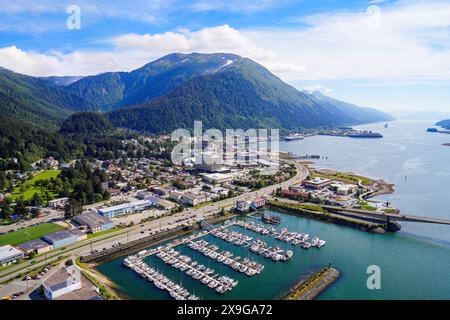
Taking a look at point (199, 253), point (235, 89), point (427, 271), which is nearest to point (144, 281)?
point (199, 253)

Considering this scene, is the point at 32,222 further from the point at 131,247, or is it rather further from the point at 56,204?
the point at 131,247

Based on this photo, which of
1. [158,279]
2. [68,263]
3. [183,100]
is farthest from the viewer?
[183,100]

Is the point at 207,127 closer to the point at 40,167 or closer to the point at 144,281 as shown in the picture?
the point at 40,167

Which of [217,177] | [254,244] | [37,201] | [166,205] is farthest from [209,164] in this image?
[254,244]

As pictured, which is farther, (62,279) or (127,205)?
(127,205)

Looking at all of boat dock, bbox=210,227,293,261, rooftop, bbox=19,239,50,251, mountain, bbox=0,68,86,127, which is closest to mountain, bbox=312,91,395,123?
mountain, bbox=0,68,86,127

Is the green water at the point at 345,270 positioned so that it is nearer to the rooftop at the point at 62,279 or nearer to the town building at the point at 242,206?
the rooftop at the point at 62,279
